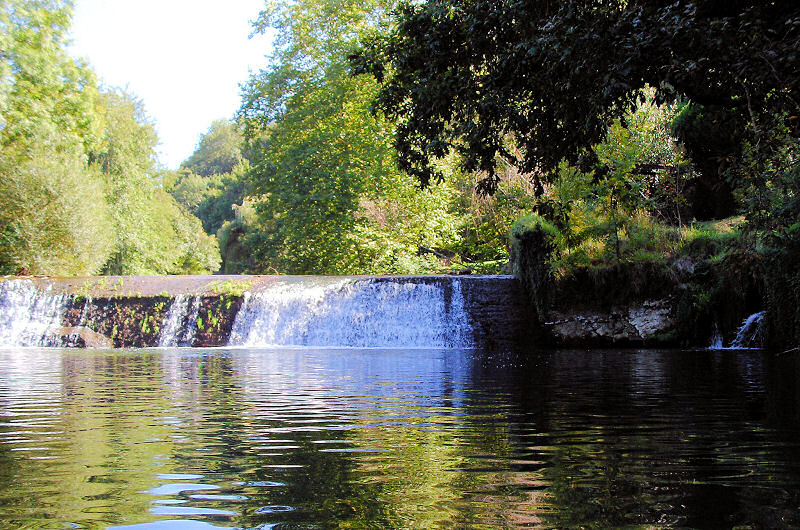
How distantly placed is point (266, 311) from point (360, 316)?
10.7 ft

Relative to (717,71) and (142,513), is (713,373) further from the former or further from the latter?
(142,513)

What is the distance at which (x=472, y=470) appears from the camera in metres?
3.28

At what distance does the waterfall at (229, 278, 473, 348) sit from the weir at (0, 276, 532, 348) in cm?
3

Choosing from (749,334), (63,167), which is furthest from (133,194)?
(749,334)

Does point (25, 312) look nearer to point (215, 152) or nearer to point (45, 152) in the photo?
point (45, 152)

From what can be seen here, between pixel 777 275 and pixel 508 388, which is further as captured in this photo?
pixel 777 275

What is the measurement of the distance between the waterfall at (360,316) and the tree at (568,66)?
1070cm

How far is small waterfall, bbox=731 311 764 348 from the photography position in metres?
17.0

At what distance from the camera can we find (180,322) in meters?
23.9

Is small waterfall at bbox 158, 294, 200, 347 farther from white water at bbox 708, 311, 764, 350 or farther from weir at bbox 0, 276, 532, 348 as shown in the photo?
white water at bbox 708, 311, 764, 350

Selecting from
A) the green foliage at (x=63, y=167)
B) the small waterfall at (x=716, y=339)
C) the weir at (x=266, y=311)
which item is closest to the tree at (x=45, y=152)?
the green foliage at (x=63, y=167)

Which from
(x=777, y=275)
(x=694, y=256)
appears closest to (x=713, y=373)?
(x=777, y=275)

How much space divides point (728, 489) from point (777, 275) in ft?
46.5

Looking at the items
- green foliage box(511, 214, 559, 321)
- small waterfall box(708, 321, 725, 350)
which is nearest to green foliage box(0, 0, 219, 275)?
green foliage box(511, 214, 559, 321)
